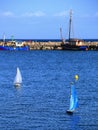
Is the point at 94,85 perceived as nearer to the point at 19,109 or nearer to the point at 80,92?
the point at 80,92

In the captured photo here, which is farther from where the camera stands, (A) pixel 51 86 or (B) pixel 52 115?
(A) pixel 51 86

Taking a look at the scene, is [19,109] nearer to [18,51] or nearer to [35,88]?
[35,88]

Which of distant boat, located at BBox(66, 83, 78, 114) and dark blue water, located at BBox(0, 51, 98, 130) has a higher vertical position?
distant boat, located at BBox(66, 83, 78, 114)

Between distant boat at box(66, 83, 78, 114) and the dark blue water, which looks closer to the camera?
the dark blue water

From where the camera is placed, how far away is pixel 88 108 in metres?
55.3

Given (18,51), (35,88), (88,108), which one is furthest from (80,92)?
(18,51)

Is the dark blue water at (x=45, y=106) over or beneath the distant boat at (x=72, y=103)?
beneath

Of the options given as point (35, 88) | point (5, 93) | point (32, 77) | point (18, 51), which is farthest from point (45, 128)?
point (18, 51)

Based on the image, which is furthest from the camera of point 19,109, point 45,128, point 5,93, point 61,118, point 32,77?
point 32,77

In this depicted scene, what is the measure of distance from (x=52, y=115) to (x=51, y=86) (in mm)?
21068

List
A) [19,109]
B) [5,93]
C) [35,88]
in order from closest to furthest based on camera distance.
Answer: [19,109]
[5,93]
[35,88]

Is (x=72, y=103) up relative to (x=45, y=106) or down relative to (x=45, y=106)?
up

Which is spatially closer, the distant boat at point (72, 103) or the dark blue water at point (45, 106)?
the dark blue water at point (45, 106)

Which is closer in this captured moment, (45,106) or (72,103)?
(72,103)
